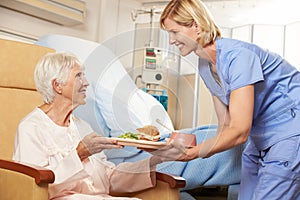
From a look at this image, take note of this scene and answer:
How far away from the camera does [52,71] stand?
168cm

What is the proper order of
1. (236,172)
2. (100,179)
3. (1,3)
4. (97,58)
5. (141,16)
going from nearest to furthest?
(97,58), (100,179), (236,172), (1,3), (141,16)

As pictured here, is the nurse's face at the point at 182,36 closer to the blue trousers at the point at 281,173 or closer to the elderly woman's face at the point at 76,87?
the elderly woman's face at the point at 76,87

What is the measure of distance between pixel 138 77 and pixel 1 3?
6.82 feet

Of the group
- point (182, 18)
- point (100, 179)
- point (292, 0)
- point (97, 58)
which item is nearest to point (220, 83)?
point (182, 18)

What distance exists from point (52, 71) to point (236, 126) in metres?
0.70

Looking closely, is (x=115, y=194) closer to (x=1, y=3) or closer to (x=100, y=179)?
(x=100, y=179)

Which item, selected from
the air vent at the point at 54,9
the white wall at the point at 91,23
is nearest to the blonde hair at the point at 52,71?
the white wall at the point at 91,23

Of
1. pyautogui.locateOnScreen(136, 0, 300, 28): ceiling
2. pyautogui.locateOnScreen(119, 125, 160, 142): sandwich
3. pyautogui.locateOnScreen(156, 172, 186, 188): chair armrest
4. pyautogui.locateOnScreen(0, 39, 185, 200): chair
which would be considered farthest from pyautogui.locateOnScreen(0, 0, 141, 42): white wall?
pyautogui.locateOnScreen(119, 125, 160, 142): sandwich

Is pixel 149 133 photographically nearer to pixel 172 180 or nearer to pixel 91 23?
pixel 172 180

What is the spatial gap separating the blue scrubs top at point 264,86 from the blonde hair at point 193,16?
0.05m

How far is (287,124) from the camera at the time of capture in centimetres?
150

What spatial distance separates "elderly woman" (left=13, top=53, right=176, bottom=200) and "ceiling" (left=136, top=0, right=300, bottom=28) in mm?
2947

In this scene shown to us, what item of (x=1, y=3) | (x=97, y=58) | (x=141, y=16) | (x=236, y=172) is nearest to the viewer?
(x=97, y=58)

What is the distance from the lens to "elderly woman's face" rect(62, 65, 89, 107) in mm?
1539
